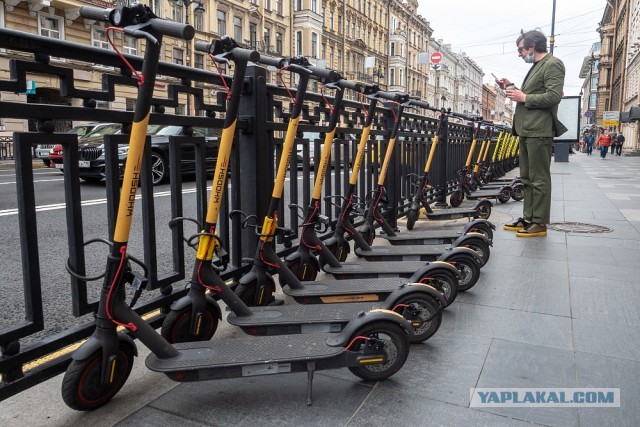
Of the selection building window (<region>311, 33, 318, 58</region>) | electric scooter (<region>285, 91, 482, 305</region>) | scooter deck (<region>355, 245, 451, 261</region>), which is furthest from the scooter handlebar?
building window (<region>311, 33, 318, 58</region>)

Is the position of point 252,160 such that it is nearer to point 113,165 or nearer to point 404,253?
point 113,165

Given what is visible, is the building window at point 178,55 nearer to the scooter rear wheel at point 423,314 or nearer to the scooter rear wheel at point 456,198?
the scooter rear wheel at point 456,198

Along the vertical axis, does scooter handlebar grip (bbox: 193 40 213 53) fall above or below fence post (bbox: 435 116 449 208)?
above

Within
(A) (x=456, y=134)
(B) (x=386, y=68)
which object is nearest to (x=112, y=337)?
(A) (x=456, y=134)

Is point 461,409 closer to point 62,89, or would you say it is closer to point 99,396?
point 99,396

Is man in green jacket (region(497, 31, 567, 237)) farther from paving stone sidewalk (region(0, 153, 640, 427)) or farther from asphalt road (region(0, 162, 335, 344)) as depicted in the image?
asphalt road (region(0, 162, 335, 344))

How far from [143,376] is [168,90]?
146 cm

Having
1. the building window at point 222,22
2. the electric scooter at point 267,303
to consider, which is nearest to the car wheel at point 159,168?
the electric scooter at point 267,303

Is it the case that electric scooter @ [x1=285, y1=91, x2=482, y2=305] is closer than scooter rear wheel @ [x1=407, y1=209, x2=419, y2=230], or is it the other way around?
electric scooter @ [x1=285, y1=91, x2=482, y2=305]

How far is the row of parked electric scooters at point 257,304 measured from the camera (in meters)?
2.01

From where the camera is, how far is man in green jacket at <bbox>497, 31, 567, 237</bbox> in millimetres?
5742

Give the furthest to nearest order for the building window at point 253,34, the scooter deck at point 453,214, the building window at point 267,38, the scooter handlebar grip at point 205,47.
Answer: the building window at point 267,38 < the building window at point 253,34 < the scooter deck at point 453,214 < the scooter handlebar grip at point 205,47

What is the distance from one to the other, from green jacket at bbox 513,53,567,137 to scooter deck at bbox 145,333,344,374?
441 centimetres

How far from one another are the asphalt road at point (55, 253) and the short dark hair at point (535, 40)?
4.40 meters
